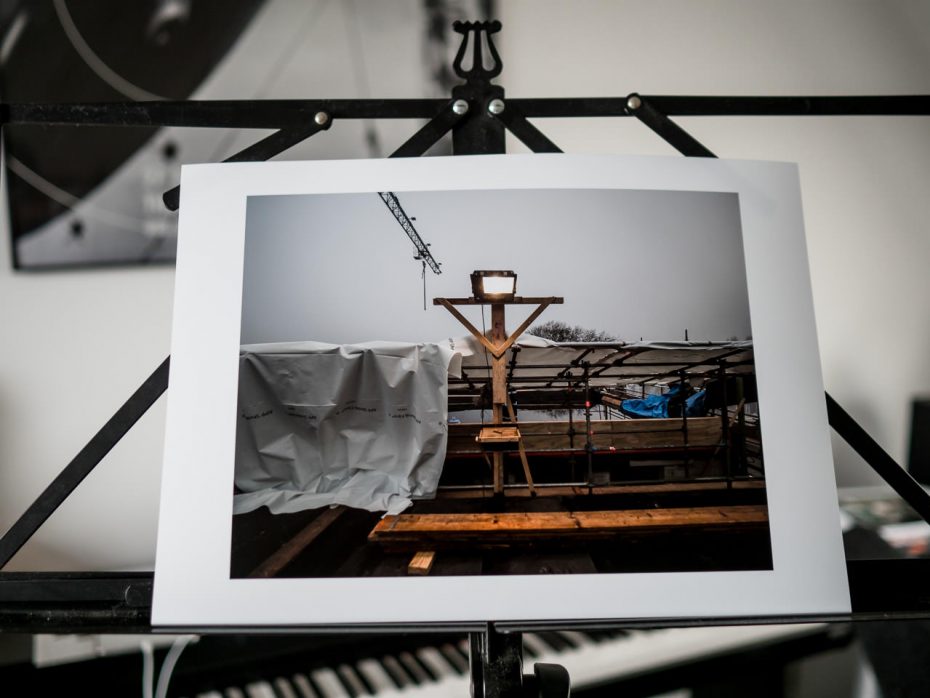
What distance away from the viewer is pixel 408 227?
18.4 inches

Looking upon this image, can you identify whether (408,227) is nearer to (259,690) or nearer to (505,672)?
(505,672)

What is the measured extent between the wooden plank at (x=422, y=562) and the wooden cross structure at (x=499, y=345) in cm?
9

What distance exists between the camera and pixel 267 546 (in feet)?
1.39

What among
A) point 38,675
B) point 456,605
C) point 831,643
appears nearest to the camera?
point 456,605

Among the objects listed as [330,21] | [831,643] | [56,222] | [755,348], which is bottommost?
[831,643]

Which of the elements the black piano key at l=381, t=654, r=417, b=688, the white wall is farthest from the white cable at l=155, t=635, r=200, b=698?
the black piano key at l=381, t=654, r=417, b=688

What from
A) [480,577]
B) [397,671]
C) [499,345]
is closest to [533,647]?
[397,671]

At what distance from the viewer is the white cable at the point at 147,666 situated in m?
0.80

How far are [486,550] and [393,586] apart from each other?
90 millimetres

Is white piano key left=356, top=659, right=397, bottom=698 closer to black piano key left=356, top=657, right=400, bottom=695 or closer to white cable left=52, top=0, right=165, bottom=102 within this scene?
black piano key left=356, top=657, right=400, bottom=695

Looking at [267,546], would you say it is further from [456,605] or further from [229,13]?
[229,13]

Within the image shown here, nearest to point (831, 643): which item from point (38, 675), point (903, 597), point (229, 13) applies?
point (903, 597)

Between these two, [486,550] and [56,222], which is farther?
[56,222]

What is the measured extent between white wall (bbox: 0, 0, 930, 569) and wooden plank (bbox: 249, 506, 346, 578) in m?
0.61
